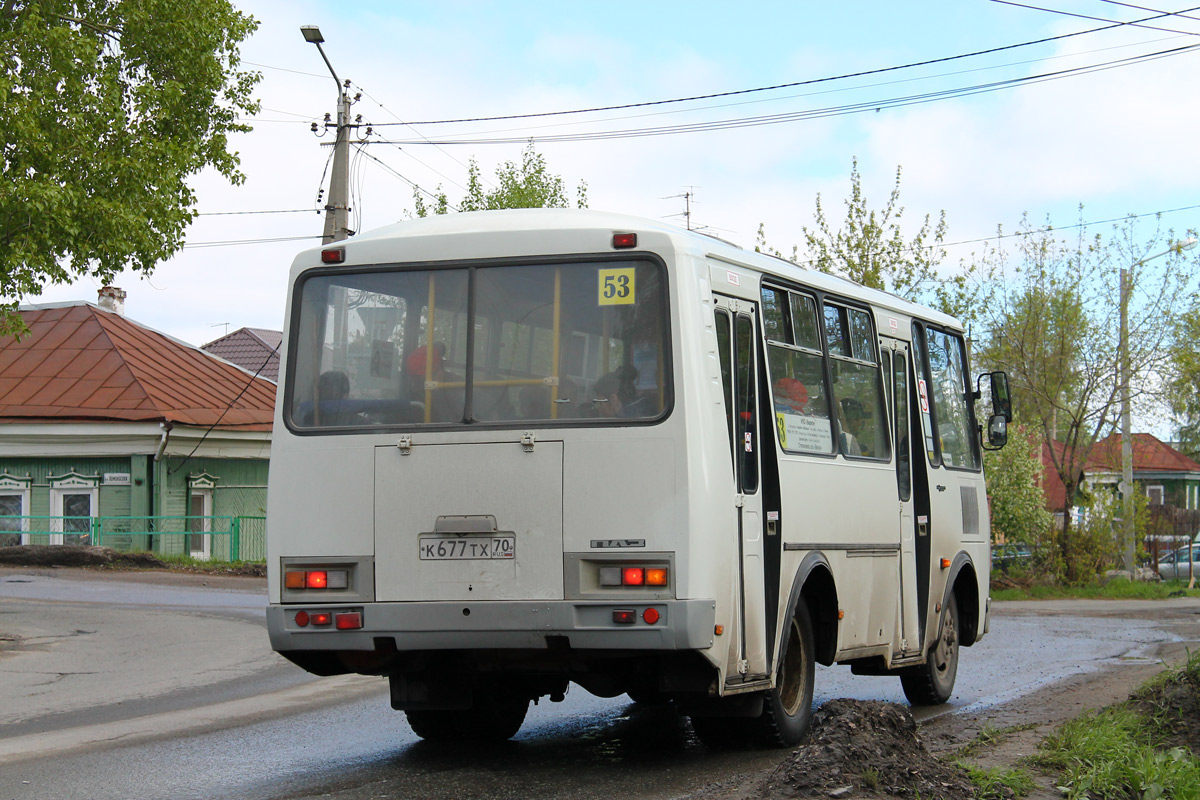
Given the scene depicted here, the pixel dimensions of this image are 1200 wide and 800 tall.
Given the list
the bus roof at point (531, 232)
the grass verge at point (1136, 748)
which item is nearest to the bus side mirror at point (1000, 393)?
the grass verge at point (1136, 748)

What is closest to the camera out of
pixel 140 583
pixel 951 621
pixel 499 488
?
pixel 499 488

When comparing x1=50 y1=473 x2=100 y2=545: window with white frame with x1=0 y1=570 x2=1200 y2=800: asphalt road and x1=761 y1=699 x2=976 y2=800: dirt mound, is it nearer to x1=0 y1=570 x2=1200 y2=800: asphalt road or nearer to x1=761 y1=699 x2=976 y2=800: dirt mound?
x1=0 y1=570 x2=1200 y2=800: asphalt road

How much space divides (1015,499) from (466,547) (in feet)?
80.0

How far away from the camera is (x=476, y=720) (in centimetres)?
910

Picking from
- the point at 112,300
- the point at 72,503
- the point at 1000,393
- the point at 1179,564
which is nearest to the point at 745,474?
the point at 1000,393

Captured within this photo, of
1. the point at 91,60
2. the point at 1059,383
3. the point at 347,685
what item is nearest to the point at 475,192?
the point at 1059,383

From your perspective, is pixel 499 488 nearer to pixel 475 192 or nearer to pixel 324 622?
pixel 324 622

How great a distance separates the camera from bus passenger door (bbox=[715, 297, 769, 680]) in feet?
25.5

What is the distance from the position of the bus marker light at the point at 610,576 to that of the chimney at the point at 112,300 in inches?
1314

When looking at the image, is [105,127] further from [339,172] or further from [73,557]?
[73,557]

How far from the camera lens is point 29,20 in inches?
583

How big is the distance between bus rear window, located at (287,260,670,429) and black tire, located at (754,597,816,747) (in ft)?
6.56

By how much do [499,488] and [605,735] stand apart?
2.70m

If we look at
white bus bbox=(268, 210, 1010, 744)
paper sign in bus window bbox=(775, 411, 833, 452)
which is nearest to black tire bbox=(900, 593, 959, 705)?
paper sign in bus window bbox=(775, 411, 833, 452)
